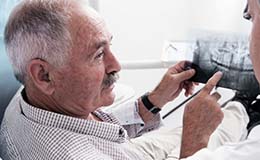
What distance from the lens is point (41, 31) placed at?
0.92 m

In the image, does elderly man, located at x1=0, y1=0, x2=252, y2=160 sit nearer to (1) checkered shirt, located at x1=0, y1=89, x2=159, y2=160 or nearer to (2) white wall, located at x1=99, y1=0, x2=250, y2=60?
(1) checkered shirt, located at x1=0, y1=89, x2=159, y2=160

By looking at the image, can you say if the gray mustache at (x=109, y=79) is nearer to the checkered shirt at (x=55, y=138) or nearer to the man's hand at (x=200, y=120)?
the checkered shirt at (x=55, y=138)

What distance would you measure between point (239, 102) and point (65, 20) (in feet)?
2.48

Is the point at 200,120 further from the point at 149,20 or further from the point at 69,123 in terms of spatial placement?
the point at 149,20

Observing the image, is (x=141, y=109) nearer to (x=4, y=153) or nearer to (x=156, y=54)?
(x=4, y=153)

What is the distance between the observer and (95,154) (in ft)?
3.10

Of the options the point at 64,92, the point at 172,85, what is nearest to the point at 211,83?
the point at 172,85

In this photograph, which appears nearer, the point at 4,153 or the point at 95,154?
the point at 95,154

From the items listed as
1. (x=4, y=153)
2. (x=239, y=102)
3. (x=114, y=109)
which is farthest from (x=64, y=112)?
(x=239, y=102)

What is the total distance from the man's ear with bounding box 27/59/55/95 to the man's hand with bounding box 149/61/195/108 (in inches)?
21.1

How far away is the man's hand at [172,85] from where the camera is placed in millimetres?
1383

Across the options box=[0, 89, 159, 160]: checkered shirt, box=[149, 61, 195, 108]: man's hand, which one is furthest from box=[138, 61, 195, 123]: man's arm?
box=[0, 89, 159, 160]: checkered shirt

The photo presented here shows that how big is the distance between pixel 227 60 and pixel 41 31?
646 millimetres

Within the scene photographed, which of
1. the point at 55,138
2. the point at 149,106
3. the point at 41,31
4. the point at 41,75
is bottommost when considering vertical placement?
the point at 149,106
